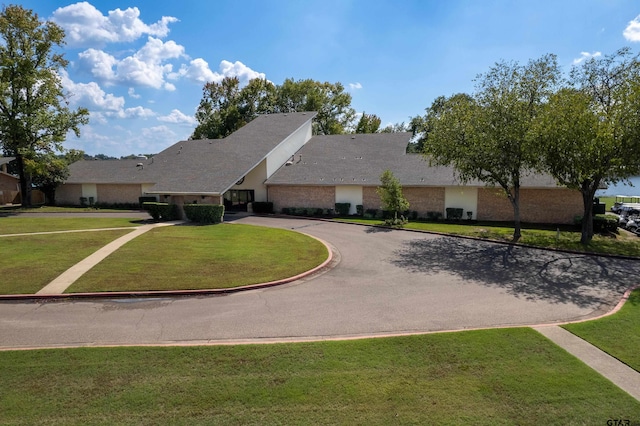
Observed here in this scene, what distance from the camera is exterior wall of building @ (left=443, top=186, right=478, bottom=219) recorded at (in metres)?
27.0

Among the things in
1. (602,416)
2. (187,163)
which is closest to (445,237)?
(602,416)

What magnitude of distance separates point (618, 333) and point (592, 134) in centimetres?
1156

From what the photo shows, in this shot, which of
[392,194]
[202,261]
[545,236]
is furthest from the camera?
[392,194]

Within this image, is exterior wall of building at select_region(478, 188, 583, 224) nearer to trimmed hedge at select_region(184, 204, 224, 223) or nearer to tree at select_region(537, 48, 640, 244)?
tree at select_region(537, 48, 640, 244)

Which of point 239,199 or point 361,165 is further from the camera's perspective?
point 239,199

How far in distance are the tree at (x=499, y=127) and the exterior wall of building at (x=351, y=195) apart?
10.1 metres

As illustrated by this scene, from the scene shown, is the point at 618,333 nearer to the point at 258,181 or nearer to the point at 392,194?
the point at 392,194

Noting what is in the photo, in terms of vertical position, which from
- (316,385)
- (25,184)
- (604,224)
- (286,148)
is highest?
(286,148)

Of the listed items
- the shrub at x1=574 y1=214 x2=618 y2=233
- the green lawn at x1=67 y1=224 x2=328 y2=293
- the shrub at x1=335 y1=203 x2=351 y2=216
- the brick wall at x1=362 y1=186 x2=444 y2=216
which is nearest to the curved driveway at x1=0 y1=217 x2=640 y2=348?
the green lawn at x1=67 y1=224 x2=328 y2=293

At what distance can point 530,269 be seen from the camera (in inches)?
576

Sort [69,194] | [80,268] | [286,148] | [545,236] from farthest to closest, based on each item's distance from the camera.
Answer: [69,194]
[286,148]
[545,236]
[80,268]

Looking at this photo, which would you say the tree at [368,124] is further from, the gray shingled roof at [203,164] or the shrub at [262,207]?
the shrub at [262,207]

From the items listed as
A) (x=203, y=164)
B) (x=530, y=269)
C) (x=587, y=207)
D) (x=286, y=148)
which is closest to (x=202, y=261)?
(x=530, y=269)

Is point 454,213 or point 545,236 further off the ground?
point 454,213
